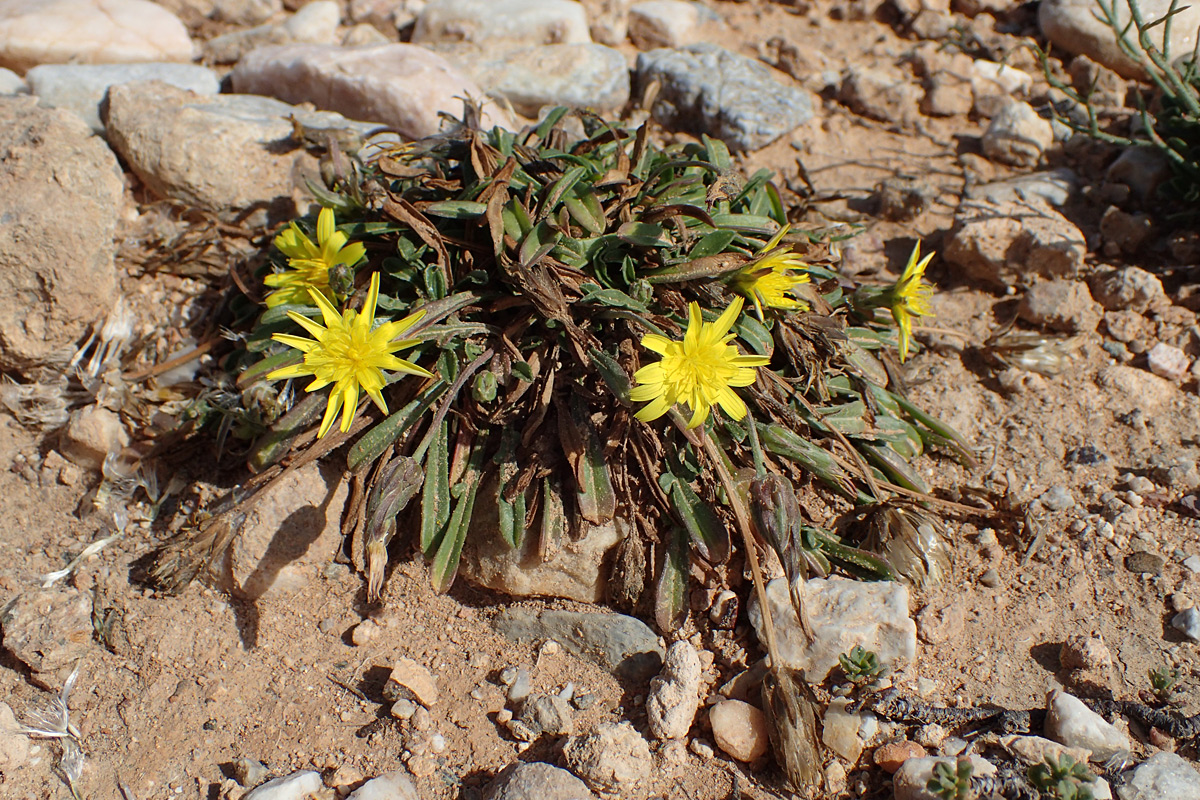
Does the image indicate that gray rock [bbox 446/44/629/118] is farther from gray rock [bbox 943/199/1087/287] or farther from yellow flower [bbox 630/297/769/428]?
yellow flower [bbox 630/297/769/428]

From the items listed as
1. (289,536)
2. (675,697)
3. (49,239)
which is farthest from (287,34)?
(675,697)

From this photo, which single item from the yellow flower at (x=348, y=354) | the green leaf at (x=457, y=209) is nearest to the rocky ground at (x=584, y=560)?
the yellow flower at (x=348, y=354)

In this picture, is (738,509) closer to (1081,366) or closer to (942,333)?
(942,333)

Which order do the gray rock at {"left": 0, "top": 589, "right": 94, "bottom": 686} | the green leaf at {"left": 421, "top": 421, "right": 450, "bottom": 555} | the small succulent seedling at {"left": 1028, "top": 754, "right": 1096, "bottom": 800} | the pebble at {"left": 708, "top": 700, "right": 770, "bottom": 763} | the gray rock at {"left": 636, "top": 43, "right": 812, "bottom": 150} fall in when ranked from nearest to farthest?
the small succulent seedling at {"left": 1028, "top": 754, "right": 1096, "bottom": 800} → the pebble at {"left": 708, "top": 700, "right": 770, "bottom": 763} → the gray rock at {"left": 0, "top": 589, "right": 94, "bottom": 686} → the green leaf at {"left": 421, "top": 421, "right": 450, "bottom": 555} → the gray rock at {"left": 636, "top": 43, "right": 812, "bottom": 150}

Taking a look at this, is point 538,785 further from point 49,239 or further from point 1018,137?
point 1018,137

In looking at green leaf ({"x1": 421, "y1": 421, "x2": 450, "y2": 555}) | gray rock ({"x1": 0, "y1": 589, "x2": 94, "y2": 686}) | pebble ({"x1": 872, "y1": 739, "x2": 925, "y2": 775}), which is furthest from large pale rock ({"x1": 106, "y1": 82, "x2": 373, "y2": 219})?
pebble ({"x1": 872, "y1": 739, "x2": 925, "y2": 775})

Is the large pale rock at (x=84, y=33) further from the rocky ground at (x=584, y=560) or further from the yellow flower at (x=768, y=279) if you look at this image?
the yellow flower at (x=768, y=279)

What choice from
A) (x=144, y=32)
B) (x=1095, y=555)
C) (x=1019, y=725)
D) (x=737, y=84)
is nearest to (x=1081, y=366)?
(x=1095, y=555)
